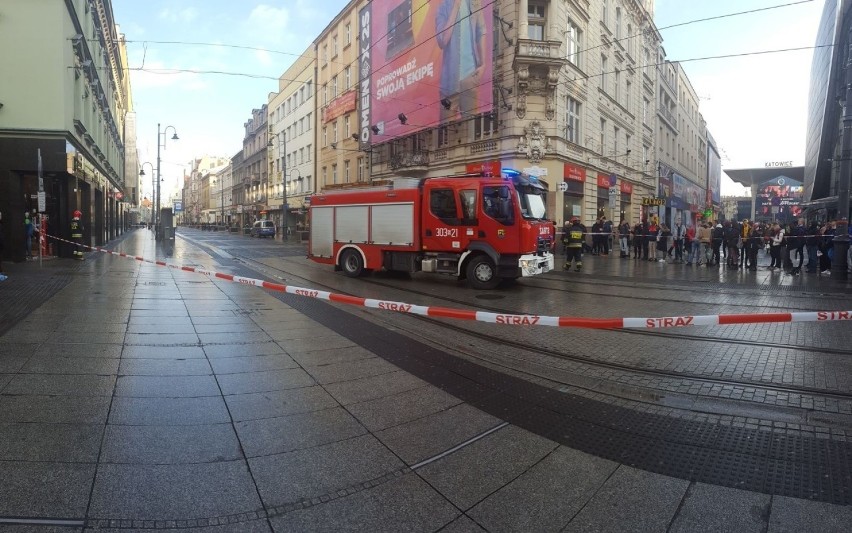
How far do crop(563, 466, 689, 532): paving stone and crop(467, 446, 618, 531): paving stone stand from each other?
6 centimetres

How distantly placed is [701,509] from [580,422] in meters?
1.34

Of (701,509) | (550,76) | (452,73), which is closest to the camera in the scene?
(701,509)

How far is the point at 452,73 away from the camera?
87.5ft

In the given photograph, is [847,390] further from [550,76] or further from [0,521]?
[550,76]

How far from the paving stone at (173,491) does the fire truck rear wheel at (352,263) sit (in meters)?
11.7

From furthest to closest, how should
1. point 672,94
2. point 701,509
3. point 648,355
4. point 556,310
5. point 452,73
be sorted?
point 672,94, point 452,73, point 556,310, point 648,355, point 701,509

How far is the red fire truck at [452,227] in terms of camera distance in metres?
12.3

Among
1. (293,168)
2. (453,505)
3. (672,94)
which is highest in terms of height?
(672,94)

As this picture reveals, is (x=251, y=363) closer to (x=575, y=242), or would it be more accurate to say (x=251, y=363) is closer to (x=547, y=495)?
(x=547, y=495)

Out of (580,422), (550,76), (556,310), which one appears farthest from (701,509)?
(550,76)

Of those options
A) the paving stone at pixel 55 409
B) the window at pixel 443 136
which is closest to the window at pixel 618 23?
the window at pixel 443 136

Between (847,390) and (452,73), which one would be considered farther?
(452,73)

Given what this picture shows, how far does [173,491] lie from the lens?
292 cm

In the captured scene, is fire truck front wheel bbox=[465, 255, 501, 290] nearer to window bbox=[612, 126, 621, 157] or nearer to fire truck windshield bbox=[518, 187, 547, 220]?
fire truck windshield bbox=[518, 187, 547, 220]
